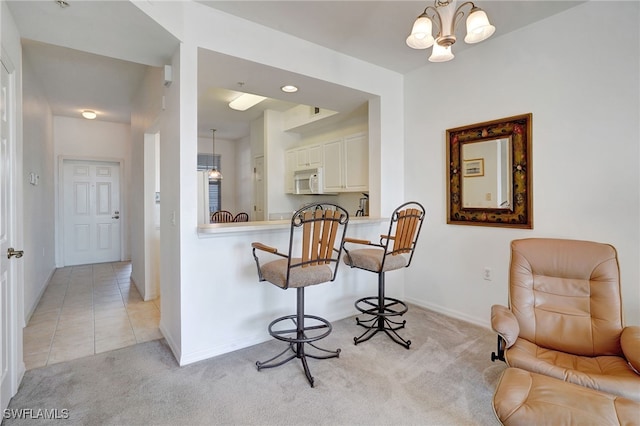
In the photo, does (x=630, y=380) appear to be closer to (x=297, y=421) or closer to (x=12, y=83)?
(x=297, y=421)

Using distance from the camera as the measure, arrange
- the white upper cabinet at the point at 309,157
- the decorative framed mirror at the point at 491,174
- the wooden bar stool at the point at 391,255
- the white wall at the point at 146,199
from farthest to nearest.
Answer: the white upper cabinet at the point at 309,157 < the white wall at the point at 146,199 < the decorative framed mirror at the point at 491,174 < the wooden bar stool at the point at 391,255

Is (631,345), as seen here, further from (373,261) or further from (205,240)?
(205,240)

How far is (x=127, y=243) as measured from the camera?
6.57 m

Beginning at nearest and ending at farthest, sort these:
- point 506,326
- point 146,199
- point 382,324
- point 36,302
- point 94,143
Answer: point 506,326 → point 382,324 → point 36,302 → point 146,199 → point 94,143

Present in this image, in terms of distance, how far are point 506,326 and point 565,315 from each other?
0.44 metres

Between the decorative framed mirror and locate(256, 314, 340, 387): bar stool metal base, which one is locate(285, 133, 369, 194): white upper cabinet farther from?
locate(256, 314, 340, 387): bar stool metal base

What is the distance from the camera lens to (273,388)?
6.94ft

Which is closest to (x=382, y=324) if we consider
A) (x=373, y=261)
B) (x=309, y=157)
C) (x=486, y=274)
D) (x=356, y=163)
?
(x=373, y=261)

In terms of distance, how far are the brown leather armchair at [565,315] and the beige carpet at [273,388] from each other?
1.38 ft

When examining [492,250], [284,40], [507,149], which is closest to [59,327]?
[284,40]

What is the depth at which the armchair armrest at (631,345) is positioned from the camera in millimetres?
1588

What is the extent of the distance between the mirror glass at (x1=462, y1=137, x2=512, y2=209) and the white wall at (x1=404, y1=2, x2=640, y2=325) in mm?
222

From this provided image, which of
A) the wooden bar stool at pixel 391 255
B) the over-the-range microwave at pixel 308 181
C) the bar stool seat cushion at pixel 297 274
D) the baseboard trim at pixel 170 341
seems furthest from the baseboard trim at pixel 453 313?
the baseboard trim at pixel 170 341

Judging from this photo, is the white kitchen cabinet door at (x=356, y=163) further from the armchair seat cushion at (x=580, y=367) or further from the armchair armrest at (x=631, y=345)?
the armchair armrest at (x=631, y=345)
